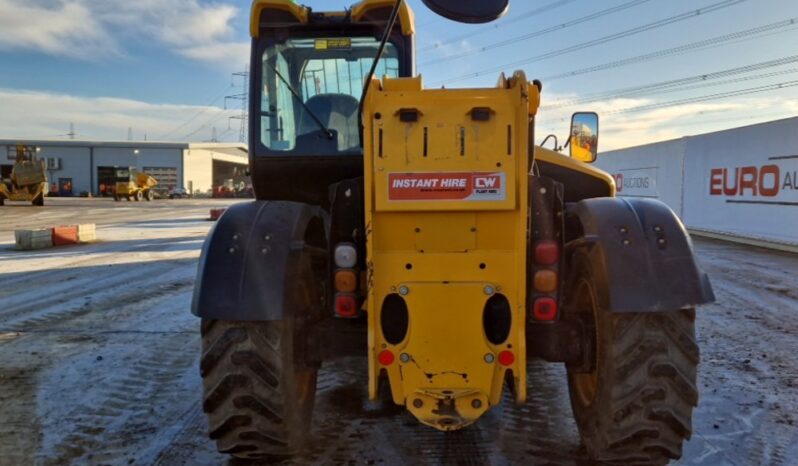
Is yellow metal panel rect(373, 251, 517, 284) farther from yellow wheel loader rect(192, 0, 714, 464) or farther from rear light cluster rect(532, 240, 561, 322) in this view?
rear light cluster rect(532, 240, 561, 322)

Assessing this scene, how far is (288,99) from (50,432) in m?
2.73

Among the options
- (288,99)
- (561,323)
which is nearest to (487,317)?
(561,323)

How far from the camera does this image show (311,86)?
4320 millimetres

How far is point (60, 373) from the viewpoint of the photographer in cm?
482

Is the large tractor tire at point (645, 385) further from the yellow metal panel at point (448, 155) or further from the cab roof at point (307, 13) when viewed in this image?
the cab roof at point (307, 13)

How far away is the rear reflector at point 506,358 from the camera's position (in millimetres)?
2734

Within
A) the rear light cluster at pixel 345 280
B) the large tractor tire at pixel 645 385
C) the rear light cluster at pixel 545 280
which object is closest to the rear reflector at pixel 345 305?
the rear light cluster at pixel 345 280

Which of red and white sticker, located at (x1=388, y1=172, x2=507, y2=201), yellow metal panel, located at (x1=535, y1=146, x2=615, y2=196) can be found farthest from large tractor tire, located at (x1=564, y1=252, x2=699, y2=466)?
yellow metal panel, located at (x1=535, y1=146, x2=615, y2=196)

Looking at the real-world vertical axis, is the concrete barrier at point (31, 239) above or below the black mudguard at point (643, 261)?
below

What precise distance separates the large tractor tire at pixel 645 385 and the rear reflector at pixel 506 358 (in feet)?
1.58

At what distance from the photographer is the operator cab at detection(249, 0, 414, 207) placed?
162 inches

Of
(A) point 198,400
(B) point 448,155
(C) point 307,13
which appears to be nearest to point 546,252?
(B) point 448,155

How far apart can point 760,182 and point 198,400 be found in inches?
541

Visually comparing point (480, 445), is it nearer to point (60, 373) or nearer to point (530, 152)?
point (530, 152)
